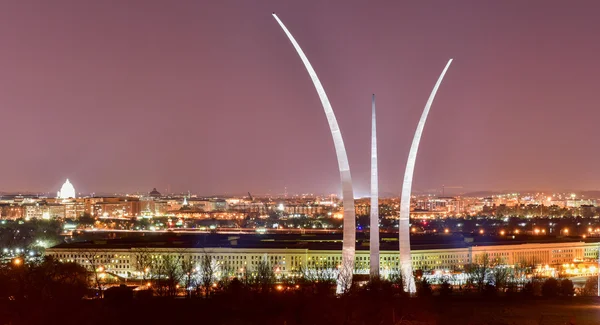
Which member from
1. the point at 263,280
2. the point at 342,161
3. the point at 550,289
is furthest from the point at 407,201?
the point at 263,280

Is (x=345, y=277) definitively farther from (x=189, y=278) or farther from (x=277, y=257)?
(x=277, y=257)

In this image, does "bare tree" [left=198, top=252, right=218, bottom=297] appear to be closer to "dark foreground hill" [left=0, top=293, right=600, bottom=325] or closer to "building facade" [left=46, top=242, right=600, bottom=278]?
"building facade" [left=46, top=242, right=600, bottom=278]

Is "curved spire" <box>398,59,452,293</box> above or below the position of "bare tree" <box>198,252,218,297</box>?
above

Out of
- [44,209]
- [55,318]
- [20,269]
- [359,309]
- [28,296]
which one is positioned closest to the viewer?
[55,318]

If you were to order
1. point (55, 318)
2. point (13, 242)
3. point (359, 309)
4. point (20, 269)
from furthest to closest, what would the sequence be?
point (13, 242)
point (20, 269)
point (359, 309)
point (55, 318)

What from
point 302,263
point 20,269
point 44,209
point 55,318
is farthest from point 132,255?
point 44,209

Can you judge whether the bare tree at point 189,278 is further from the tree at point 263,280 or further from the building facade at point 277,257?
the building facade at point 277,257

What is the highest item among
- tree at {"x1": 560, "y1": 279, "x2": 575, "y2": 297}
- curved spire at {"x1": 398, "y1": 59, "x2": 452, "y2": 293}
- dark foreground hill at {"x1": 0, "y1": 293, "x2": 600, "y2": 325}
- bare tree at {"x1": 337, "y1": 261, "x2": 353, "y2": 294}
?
curved spire at {"x1": 398, "y1": 59, "x2": 452, "y2": 293}

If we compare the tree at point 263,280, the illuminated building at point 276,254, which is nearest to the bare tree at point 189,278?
the tree at point 263,280

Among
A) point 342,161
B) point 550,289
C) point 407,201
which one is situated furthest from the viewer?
point 550,289

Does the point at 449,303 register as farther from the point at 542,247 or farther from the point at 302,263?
the point at 542,247

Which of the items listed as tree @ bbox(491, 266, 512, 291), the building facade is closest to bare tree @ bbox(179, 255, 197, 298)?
tree @ bbox(491, 266, 512, 291)
